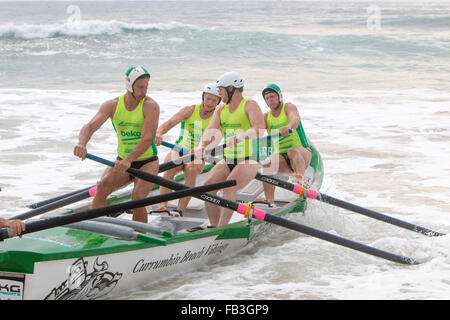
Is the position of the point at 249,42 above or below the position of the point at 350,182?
above

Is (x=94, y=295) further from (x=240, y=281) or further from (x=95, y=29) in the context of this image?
(x=95, y=29)

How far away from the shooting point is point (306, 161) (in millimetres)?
8281

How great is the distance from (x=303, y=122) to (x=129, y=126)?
10.5 metres

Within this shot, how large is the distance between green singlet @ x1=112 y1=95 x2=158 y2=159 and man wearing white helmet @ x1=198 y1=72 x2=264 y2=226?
3.35 ft

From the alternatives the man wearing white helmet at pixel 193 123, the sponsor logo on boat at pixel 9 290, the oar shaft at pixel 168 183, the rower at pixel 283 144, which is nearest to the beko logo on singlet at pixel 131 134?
the oar shaft at pixel 168 183

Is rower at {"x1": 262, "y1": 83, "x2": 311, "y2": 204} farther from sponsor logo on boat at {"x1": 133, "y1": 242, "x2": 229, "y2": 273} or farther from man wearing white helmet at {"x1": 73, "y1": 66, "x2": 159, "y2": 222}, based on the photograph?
man wearing white helmet at {"x1": 73, "y1": 66, "x2": 159, "y2": 222}

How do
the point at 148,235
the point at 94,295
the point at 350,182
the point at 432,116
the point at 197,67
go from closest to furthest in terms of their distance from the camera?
1. the point at 94,295
2. the point at 148,235
3. the point at 350,182
4. the point at 432,116
5. the point at 197,67

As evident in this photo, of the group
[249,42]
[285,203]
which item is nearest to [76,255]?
[285,203]

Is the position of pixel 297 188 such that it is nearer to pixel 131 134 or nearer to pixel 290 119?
pixel 290 119

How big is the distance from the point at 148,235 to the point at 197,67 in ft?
76.7

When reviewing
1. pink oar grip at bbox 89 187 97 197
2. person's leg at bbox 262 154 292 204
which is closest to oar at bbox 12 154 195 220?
pink oar grip at bbox 89 187 97 197

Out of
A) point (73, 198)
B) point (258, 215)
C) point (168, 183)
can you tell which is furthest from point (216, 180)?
point (73, 198)

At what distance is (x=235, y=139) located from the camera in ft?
22.3

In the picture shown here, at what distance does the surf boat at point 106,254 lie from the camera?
15.7 ft
